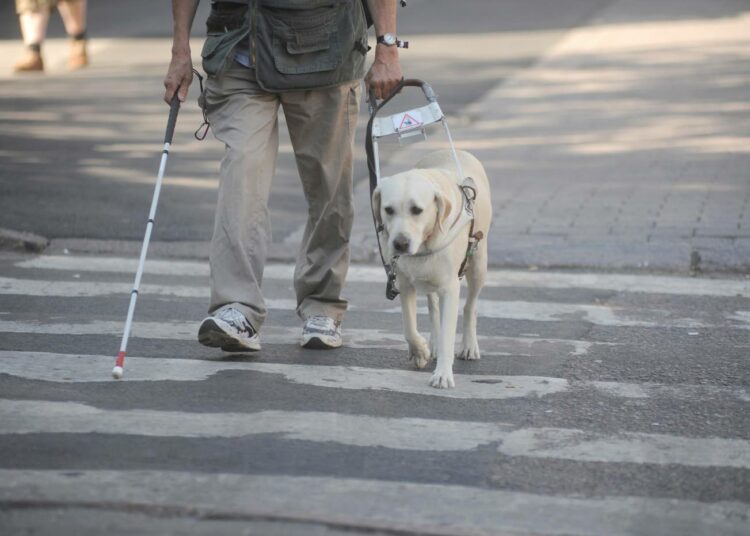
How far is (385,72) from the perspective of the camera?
5.92m

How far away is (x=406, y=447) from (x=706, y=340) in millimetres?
2301

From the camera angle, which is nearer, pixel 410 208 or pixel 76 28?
pixel 410 208

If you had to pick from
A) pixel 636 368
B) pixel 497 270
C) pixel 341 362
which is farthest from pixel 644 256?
pixel 341 362

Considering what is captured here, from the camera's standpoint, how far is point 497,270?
8.19m

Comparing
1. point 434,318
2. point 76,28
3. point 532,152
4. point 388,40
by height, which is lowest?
point 532,152

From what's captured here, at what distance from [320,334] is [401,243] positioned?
1.01 metres

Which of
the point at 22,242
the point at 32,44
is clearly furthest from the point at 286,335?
the point at 32,44

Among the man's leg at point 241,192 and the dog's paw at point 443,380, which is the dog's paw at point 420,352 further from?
the man's leg at point 241,192

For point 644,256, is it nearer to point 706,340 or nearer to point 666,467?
point 706,340

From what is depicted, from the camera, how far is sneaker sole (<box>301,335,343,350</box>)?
20.0 feet

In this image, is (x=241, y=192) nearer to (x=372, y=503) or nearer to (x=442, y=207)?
(x=442, y=207)

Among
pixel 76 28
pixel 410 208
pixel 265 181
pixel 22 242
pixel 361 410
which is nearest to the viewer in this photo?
pixel 361 410

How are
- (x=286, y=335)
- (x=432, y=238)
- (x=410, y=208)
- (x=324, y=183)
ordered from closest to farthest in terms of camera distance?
1. (x=410, y=208)
2. (x=432, y=238)
3. (x=324, y=183)
4. (x=286, y=335)

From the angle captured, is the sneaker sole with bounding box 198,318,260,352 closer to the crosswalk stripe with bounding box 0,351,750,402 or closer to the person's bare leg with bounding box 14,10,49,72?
the crosswalk stripe with bounding box 0,351,750,402
